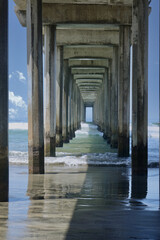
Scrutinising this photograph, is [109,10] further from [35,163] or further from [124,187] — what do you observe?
[124,187]

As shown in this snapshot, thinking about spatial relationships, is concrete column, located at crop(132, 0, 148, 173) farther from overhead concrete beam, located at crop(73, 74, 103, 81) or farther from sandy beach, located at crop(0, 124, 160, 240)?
overhead concrete beam, located at crop(73, 74, 103, 81)

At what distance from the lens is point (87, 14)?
13.4 meters

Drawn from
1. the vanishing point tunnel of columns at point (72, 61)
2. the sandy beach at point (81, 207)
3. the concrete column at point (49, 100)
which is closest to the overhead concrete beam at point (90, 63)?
the vanishing point tunnel of columns at point (72, 61)

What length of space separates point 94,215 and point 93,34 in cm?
1412

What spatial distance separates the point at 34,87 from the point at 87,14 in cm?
692

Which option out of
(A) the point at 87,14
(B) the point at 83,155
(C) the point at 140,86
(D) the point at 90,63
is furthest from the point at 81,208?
(D) the point at 90,63

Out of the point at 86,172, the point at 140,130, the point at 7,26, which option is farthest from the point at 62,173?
the point at 7,26

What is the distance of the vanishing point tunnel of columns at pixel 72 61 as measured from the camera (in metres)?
7.52

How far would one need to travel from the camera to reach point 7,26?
5070 millimetres

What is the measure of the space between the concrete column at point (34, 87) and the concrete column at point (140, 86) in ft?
6.85

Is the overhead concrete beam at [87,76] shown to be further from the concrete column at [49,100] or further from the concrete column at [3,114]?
the concrete column at [3,114]

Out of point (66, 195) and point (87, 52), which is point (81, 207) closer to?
point (66, 195)

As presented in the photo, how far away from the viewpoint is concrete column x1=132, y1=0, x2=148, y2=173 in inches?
300

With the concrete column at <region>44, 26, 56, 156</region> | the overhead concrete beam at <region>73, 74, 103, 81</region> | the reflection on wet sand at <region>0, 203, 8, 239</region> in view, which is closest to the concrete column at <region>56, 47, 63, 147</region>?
the concrete column at <region>44, 26, 56, 156</region>
